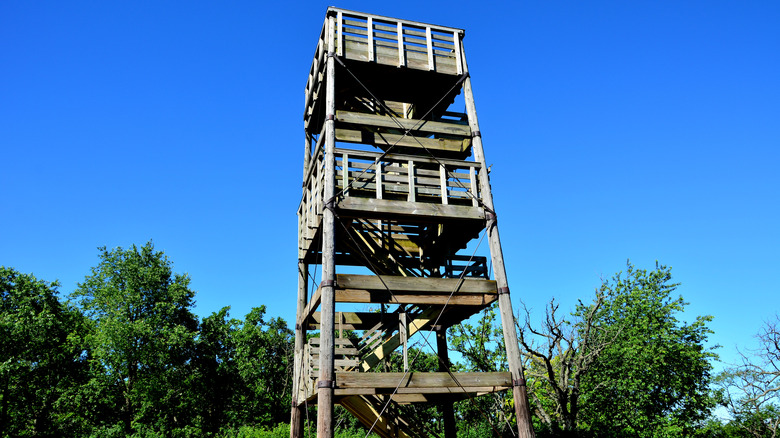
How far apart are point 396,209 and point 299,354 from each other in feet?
17.7

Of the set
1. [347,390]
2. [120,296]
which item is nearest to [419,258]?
[347,390]

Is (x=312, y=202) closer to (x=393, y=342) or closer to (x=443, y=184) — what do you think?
(x=443, y=184)

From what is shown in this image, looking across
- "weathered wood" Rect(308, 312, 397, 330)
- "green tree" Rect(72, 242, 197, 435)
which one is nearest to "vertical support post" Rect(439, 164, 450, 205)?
"weathered wood" Rect(308, 312, 397, 330)

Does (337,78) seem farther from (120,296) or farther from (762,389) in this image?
(120,296)

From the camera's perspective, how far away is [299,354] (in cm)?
1368

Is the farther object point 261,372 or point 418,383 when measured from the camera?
point 261,372

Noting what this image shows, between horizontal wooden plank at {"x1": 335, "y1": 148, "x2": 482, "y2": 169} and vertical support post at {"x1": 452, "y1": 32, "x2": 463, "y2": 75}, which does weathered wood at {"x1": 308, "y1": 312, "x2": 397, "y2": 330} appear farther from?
vertical support post at {"x1": 452, "y1": 32, "x2": 463, "y2": 75}

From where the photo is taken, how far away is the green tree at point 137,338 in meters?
30.4

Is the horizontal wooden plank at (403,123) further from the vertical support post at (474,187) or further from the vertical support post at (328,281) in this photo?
the vertical support post at (474,187)

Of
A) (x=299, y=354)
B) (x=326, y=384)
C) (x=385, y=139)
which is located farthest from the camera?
(x=299, y=354)

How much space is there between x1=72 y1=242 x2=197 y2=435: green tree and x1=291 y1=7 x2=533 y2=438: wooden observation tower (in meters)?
21.3

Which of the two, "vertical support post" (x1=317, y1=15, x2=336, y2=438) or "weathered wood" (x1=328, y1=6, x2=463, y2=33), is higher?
"weathered wood" (x1=328, y1=6, x2=463, y2=33)

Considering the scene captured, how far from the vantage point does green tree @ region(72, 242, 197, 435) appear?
30.4 metres

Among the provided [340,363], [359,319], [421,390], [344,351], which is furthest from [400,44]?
[421,390]
